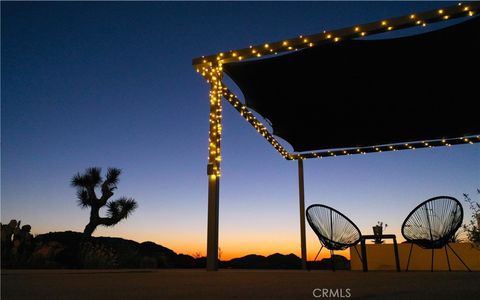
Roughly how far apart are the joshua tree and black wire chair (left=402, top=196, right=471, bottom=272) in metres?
7.97

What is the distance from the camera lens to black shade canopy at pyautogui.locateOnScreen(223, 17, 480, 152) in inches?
164

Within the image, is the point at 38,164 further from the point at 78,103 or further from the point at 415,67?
the point at 415,67

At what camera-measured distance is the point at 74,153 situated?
10.1m

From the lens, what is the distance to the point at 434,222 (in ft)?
17.4

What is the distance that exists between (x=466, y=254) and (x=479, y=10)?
4938 mm

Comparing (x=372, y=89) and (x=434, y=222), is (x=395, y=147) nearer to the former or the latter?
(x=434, y=222)

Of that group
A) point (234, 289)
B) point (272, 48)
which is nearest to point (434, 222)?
point (272, 48)

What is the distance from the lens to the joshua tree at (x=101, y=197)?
34.2ft

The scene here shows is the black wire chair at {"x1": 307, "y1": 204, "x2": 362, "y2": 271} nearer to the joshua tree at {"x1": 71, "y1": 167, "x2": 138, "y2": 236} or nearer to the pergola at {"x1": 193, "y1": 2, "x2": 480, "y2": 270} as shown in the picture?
the pergola at {"x1": 193, "y1": 2, "x2": 480, "y2": 270}

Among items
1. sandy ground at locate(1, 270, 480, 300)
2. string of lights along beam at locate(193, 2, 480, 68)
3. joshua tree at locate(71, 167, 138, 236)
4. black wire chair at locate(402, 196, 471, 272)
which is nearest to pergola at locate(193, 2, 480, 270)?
string of lights along beam at locate(193, 2, 480, 68)

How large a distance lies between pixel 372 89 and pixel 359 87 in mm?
202

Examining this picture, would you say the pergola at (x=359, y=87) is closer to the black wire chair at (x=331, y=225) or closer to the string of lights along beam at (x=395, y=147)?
the string of lights along beam at (x=395, y=147)

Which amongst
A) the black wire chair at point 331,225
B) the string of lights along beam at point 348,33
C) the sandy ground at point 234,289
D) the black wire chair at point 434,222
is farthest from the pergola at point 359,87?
the sandy ground at point 234,289

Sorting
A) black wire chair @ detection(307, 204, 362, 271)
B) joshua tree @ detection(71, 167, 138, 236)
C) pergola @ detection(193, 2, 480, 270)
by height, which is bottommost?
black wire chair @ detection(307, 204, 362, 271)
